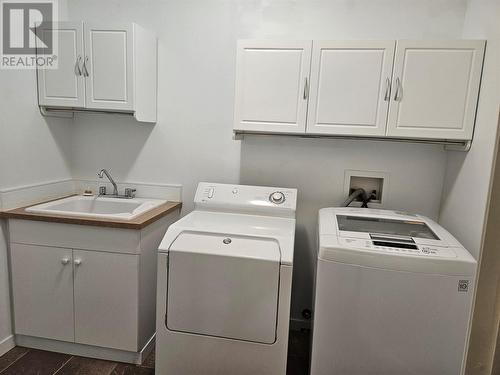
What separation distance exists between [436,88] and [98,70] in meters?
2.02

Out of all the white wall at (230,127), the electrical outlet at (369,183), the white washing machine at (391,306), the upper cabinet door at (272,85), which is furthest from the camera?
the electrical outlet at (369,183)

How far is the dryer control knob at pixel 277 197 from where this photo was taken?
1.98m

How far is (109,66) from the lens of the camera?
202cm

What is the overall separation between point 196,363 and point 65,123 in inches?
75.5

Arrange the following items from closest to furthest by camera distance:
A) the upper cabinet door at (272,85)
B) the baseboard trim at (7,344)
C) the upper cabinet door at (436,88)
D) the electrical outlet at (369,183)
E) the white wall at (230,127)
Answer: the upper cabinet door at (436,88), the upper cabinet door at (272,85), the baseboard trim at (7,344), the white wall at (230,127), the electrical outlet at (369,183)

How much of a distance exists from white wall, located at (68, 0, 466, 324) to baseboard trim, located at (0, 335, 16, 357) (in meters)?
1.18

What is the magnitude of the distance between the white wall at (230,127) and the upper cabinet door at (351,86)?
0.34 metres

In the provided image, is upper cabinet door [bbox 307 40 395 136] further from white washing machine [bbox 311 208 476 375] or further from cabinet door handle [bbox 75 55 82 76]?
cabinet door handle [bbox 75 55 82 76]

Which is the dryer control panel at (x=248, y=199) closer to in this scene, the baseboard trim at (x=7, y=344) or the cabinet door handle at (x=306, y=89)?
the cabinet door handle at (x=306, y=89)

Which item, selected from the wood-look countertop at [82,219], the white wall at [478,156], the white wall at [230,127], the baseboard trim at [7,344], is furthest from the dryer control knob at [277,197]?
the baseboard trim at [7,344]

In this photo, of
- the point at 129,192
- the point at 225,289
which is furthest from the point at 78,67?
the point at 225,289

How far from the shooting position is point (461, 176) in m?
1.82

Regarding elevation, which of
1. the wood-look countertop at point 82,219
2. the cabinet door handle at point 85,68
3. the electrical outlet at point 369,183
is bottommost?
the wood-look countertop at point 82,219

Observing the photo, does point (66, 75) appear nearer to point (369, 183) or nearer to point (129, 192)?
point (129, 192)
